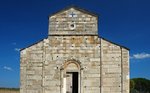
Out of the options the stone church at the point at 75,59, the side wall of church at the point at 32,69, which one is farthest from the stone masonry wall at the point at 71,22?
the side wall of church at the point at 32,69

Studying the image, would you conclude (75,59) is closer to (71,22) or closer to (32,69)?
(71,22)

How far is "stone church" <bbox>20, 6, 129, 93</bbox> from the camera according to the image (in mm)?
20094

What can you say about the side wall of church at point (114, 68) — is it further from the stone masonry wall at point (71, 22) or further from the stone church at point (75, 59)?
the stone masonry wall at point (71, 22)

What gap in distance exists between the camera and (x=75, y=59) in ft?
66.9

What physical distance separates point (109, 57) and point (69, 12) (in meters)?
3.99

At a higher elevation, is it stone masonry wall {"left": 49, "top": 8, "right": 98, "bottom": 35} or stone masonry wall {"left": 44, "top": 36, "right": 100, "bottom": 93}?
stone masonry wall {"left": 49, "top": 8, "right": 98, "bottom": 35}

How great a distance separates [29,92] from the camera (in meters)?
20.4

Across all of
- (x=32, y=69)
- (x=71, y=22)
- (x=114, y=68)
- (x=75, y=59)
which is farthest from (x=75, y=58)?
(x=32, y=69)

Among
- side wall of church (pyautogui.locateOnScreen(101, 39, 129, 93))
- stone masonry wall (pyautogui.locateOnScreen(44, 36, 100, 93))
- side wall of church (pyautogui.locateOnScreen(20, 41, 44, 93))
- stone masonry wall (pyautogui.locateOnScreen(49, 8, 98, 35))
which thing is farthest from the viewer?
stone masonry wall (pyautogui.locateOnScreen(49, 8, 98, 35))

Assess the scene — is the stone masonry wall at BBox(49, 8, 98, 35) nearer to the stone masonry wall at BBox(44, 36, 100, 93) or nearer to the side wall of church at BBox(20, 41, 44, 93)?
the stone masonry wall at BBox(44, 36, 100, 93)

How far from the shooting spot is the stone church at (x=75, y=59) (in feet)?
65.9

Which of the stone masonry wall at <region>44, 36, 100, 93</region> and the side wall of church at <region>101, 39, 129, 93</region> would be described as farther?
the stone masonry wall at <region>44, 36, 100, 93</region>

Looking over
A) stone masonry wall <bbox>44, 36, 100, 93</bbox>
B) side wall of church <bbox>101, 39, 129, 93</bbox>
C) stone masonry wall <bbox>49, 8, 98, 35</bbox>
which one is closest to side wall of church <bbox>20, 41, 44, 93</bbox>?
stone masonry wall <bbox>44, 36, 100, 93</bbox>

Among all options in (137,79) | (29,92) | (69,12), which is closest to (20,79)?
(29,92)
